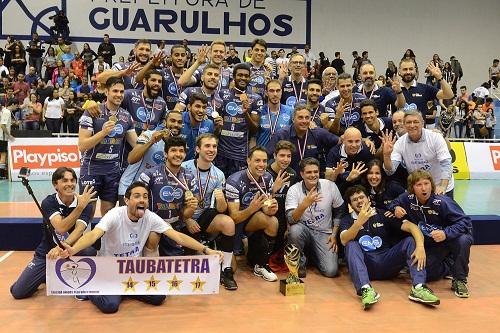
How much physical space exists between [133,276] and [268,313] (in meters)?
1.23

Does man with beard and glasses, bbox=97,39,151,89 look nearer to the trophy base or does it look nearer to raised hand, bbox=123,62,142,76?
raised hand, bbox=123,62,142,76

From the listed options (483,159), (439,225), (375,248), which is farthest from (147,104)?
(483,159)

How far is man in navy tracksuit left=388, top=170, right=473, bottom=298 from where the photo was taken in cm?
497

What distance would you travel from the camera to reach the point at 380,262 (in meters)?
5.25

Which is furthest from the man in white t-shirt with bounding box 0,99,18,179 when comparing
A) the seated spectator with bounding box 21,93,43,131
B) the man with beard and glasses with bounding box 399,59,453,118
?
the man with beard and glasses with bounding box 399,59,453,118

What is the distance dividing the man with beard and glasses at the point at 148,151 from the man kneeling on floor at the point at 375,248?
1962 millimetres

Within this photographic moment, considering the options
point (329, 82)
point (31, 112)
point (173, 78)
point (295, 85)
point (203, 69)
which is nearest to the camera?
point (203, 69)

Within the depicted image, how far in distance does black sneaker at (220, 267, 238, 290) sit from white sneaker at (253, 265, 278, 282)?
389 millimetres

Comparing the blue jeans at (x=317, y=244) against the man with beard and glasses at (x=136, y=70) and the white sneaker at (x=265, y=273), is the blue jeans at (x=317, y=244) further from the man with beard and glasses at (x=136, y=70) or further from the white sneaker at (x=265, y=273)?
the man with beard and glasses at (x=136, y=70)

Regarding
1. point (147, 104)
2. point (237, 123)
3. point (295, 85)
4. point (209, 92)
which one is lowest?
point (237, 123)

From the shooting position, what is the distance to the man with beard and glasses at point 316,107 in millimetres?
6273

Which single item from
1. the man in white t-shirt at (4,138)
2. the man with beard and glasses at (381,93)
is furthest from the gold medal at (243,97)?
the man in white t-shirt at (4,138)

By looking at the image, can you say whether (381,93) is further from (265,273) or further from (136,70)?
(136,70)

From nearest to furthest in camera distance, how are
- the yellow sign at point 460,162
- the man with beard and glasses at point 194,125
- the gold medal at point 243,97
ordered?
the man with beard and glasses at point 194,125
the gold medal at point 243,97
the yellow sign at point 460,162
